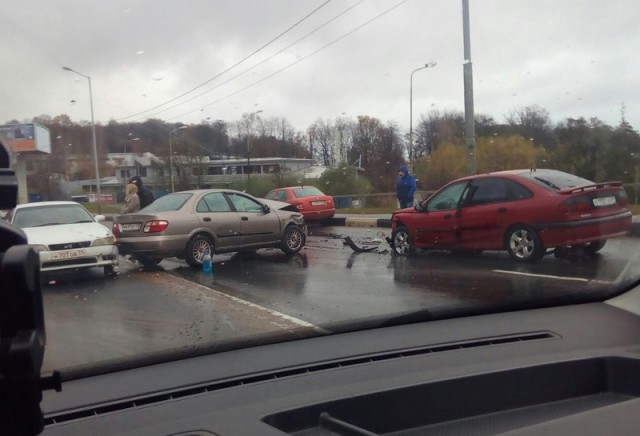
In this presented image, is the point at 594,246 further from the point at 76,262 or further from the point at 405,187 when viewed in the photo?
the point at 76,262

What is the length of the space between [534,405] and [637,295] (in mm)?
1909

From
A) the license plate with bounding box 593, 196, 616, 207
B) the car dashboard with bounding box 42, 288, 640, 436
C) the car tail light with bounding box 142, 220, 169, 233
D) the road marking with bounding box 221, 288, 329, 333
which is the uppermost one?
the license plate with bounding box 593, 196, 616, 207

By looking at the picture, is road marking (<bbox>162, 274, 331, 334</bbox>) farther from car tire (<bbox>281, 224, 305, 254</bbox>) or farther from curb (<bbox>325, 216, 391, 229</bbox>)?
curb (<bbox>325, 216, 391, 229</bbox>)

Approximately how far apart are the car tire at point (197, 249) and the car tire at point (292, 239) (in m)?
1.18

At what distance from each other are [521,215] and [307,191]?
281 cm

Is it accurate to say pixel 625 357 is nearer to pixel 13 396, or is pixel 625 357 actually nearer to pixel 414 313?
pixel 414 313

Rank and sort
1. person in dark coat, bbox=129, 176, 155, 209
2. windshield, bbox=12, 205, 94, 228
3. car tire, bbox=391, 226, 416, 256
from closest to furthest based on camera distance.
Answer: windshield, bbox=12, 205, 94, 228
person in dark coat, bbox=129, 176, 155, 209
car tire, bbox=391, 226, 416, 256

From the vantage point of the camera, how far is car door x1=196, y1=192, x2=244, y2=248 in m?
7.73

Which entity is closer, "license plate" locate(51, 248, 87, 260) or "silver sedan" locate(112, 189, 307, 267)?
"license plate" locate(51, 248, 87, 260)

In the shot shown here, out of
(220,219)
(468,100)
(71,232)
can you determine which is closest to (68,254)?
(71,232)

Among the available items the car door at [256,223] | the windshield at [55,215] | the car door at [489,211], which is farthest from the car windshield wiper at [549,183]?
the windshield at [55,215]

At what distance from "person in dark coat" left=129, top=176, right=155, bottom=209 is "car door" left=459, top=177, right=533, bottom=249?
158 inches

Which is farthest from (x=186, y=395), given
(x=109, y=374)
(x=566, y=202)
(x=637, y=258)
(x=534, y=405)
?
(x=566, y=202)

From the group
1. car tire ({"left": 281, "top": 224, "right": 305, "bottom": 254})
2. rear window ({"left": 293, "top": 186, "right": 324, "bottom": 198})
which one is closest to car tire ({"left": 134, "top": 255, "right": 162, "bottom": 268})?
car tire ({"left": 281, "top": 224, "right": 305, "bottom": 254})
